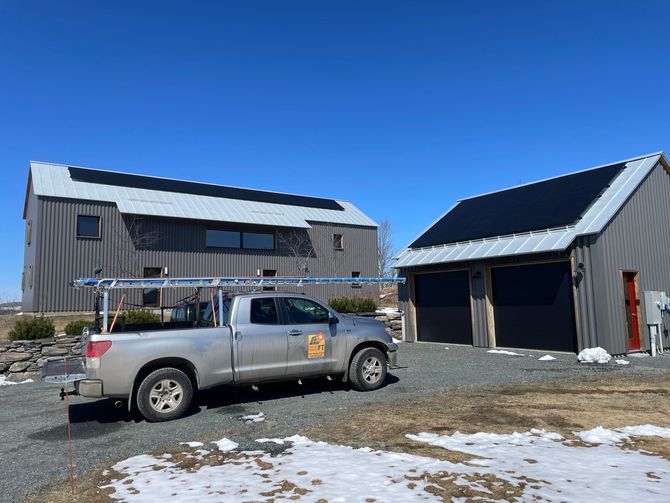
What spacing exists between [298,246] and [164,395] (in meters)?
20.2

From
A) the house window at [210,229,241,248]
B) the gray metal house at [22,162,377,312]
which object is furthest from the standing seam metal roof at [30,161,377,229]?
the house window at [210,229,241,248]

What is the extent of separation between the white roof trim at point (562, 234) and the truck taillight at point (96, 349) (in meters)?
11.0

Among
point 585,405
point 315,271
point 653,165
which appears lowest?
point 585,405

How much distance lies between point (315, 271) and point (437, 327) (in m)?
11.4

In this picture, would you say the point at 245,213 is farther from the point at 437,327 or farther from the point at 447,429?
the point at 447,429

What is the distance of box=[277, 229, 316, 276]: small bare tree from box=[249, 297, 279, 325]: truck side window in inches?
721

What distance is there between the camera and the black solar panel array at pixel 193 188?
24594mm

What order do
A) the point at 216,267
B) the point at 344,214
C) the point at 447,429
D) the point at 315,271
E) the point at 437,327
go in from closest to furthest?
the point at 447,429 < the point at 437,327 < the point at 216,267 < the point at 315,271 < the point at 344,214

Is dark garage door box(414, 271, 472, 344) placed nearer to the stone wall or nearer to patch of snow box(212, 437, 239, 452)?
the stone wall

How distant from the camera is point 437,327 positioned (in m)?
17.5

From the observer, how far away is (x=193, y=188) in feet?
91.7

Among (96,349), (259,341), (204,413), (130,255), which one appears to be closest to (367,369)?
(259,341)

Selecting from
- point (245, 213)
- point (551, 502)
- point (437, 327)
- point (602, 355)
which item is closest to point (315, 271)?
point (245, 213)

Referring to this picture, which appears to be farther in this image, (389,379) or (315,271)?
(315,271)
